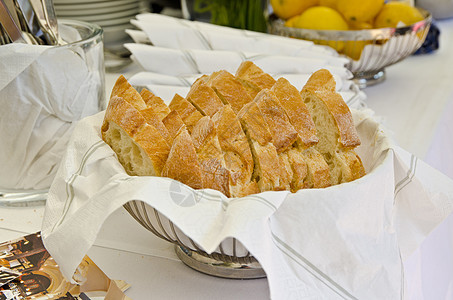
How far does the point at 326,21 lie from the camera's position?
1.11 meters

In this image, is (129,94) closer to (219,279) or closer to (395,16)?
(219,279)

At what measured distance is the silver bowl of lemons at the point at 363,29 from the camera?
108 centimetres

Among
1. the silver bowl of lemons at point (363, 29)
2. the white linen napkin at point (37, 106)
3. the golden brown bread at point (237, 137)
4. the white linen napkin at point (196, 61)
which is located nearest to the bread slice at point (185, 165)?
the golden brown bread at point (237, 137)

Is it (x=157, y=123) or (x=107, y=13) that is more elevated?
(x=157, y=123)

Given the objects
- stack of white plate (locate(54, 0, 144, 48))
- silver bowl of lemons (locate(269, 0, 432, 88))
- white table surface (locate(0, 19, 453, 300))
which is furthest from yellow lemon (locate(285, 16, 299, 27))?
stack of white plate (locate(54, 0, 144, 48))

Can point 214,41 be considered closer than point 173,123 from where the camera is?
No

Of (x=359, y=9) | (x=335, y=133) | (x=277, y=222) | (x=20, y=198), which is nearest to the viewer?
(x=277, y=222)

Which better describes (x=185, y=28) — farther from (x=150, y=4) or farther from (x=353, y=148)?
(x=353, y=148)

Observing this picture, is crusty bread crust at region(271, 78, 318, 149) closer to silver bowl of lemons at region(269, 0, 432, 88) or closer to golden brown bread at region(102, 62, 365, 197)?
golden brown bread at region(102, 62, 365, 197)

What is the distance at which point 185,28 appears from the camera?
103 centimetres

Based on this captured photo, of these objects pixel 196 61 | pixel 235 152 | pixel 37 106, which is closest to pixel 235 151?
pixel 235 152

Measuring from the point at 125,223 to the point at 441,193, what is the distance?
1.18 feet

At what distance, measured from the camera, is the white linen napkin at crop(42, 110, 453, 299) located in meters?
0.45

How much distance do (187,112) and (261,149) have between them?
4.1 inches
